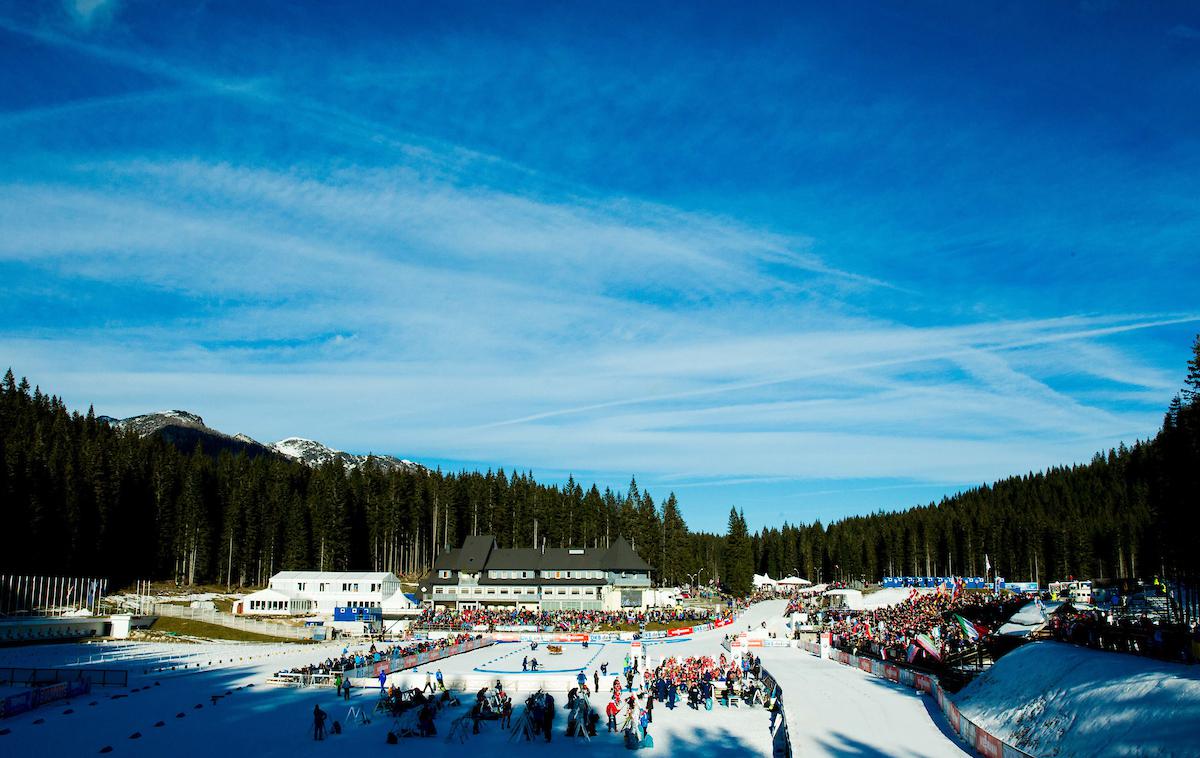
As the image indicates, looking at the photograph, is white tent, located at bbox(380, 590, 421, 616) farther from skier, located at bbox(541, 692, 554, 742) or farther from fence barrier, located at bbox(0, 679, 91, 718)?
skier, located at bbox(541, 692, 554, 742)

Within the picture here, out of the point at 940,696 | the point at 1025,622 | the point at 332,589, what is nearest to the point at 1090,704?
the point at 940,696

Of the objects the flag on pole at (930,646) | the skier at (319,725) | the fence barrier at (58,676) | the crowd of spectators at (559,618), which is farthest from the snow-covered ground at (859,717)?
the crowd of spectators at (559,618)

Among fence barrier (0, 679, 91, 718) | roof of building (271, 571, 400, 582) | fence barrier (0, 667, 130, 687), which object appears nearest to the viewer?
fence barrier (0, 679, 91, 718)

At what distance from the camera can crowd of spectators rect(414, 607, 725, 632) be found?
75.0 m

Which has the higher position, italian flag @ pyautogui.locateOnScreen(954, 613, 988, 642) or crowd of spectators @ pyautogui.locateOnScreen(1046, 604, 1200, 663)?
crowd of spectators @ pyautogui.locateOnScreen(1046, 604, 1200, 663)

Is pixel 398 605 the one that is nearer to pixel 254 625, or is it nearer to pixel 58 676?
pixel 254 625

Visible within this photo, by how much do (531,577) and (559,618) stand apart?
19.7 metres

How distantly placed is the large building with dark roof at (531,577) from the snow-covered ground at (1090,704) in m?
67.4

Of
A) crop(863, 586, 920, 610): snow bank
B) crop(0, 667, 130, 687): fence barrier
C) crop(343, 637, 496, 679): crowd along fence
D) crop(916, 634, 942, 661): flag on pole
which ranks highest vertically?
crop(916, 634, 942, 661): flag on pole

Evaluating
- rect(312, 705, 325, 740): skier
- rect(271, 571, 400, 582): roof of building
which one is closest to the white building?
rect(271, 571, 400, 582): roof of building

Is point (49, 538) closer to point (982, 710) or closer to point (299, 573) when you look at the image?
point (299, 573)

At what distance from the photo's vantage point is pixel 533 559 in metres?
102

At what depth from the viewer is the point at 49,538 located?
7856 cm

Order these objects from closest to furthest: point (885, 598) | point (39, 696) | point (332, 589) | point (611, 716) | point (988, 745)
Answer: point (988, 745), point (611, 716), point (39, 696), point (332, 589), point (885, 598)
